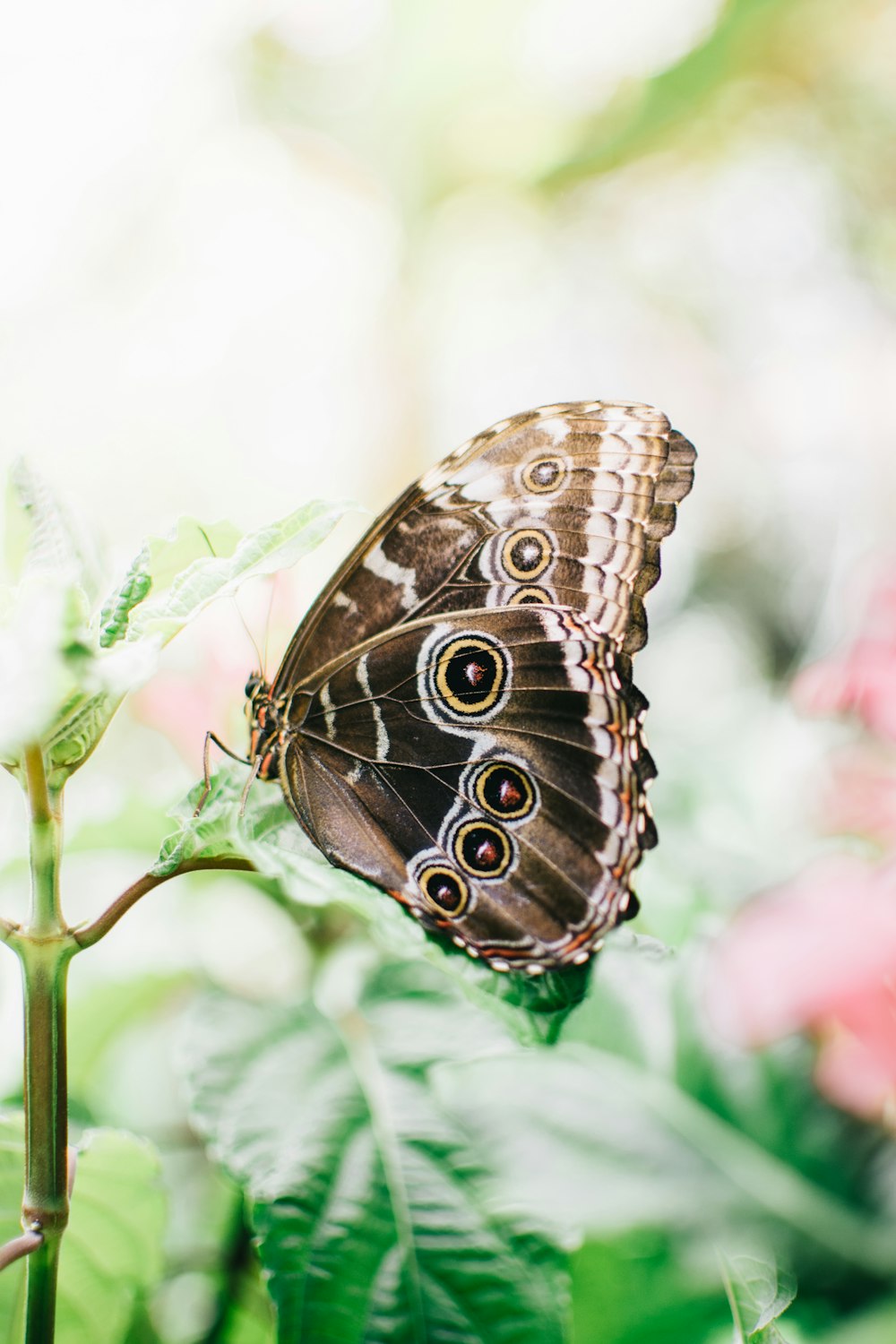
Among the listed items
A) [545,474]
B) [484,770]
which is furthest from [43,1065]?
[545,474]

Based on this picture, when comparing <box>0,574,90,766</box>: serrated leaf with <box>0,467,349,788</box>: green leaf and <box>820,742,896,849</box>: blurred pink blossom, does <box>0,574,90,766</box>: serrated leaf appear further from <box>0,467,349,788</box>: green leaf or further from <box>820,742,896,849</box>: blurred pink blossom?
<box>820,742,896,849</box>: blurred pink blossom

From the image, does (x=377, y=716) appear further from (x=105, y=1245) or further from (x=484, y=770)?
(x=105, y=1245)

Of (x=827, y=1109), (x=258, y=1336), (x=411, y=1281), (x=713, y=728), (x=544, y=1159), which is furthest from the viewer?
(x=713, y=728)

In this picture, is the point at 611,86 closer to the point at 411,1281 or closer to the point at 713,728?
the point at 713,728

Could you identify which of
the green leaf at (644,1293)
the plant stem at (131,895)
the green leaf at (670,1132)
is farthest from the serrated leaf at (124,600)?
the green leaf at (644,1293)

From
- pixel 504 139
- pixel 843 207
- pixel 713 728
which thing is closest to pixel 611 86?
pixel 504 139

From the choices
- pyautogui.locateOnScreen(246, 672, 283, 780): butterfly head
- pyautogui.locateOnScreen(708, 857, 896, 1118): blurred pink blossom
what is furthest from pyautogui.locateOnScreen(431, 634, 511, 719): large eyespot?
pyautogui.locateOnScreen(708, 857, 896, 1118): blurred pink blossom
